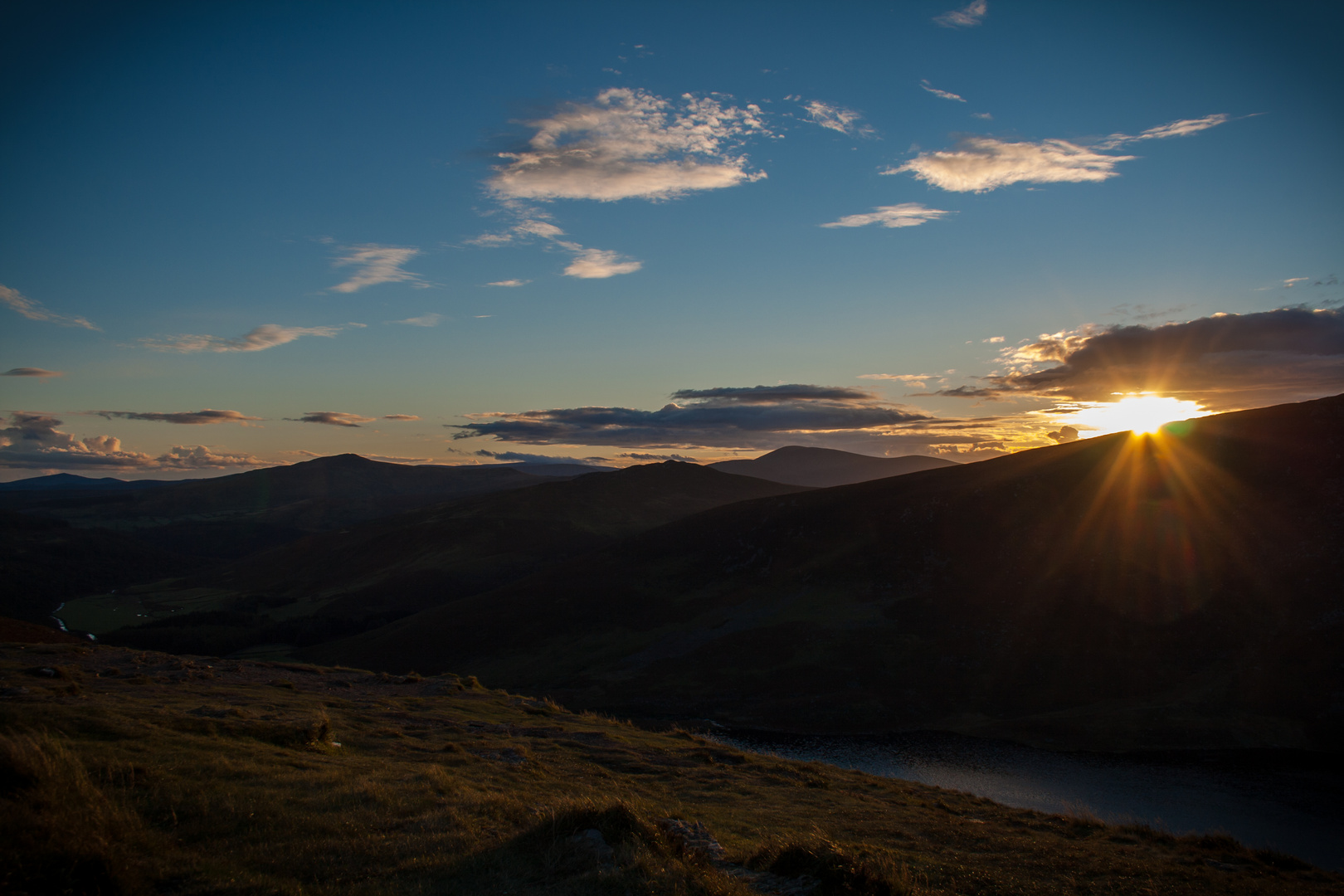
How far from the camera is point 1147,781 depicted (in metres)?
58.6

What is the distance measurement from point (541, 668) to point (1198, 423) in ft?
385

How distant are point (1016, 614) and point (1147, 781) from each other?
33.1 m

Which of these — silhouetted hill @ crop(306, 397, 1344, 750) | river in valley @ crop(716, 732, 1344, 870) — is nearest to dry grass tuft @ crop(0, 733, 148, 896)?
river in valley @ crop(716, 732, 1344, 870)

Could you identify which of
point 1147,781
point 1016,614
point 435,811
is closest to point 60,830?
point 435,811

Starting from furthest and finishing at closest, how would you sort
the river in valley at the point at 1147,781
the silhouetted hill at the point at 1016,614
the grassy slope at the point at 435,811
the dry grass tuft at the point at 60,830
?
the silhouetted hill at the point at 1016,614 → the river in valley at the point at 1147,781 → the grassy slope at the point at 435,811 → the dry grass tuft at the point at 60,830

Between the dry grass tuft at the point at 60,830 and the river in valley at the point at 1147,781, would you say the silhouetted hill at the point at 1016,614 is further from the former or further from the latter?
the dry grass tuft at the point at 60,830

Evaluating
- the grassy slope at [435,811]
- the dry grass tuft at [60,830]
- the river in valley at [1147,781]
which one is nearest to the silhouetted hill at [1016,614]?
the river in valley at [1147,781]

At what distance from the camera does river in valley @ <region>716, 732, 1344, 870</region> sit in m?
48.3

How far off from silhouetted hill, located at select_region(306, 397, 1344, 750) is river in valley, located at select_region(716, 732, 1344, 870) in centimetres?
395

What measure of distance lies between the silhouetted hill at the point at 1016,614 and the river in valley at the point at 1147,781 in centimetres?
395

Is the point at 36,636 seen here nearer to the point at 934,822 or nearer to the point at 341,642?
the point at 934,822

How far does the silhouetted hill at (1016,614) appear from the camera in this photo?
7350 cm

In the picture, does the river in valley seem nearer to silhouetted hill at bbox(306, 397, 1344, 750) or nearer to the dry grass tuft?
silhouetted hill at bbox(306, 397, 1344, 750)

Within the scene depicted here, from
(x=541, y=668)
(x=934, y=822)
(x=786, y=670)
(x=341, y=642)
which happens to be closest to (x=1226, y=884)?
(x=934, y=822)
